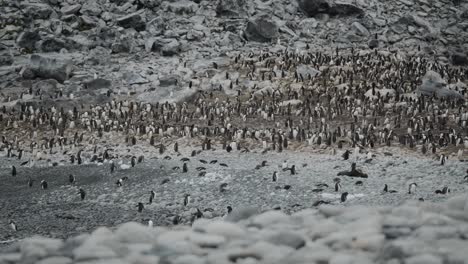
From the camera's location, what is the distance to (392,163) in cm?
1588

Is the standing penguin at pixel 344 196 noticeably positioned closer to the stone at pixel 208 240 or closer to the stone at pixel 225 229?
the stone at pixel 225 229

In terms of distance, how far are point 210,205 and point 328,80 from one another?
1516cm

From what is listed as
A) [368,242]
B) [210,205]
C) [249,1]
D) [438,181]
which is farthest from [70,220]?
[249,1]

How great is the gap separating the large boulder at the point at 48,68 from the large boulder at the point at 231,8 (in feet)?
37.2

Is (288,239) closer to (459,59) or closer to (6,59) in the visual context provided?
(459,59)

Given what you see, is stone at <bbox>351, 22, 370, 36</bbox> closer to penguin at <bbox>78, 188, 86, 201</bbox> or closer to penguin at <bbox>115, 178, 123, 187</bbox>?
penguin at <bbox>115, 178, 123, 187</bbox>

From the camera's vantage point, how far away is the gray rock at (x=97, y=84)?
27438 mm

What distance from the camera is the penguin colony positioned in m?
18.5

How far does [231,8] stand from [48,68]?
12883mm

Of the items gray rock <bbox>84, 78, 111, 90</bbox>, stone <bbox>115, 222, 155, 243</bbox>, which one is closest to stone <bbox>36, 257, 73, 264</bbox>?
stone <bbox>115, 222, 155, 243</bbox>

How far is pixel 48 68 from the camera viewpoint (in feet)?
93.7

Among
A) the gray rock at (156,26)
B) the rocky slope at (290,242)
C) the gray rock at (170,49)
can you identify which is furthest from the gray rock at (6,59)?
the rocky slope at (290,242)

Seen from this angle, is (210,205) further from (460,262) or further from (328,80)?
(328,80)

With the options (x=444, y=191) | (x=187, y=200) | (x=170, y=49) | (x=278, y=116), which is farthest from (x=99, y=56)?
(x=444, y=191)
